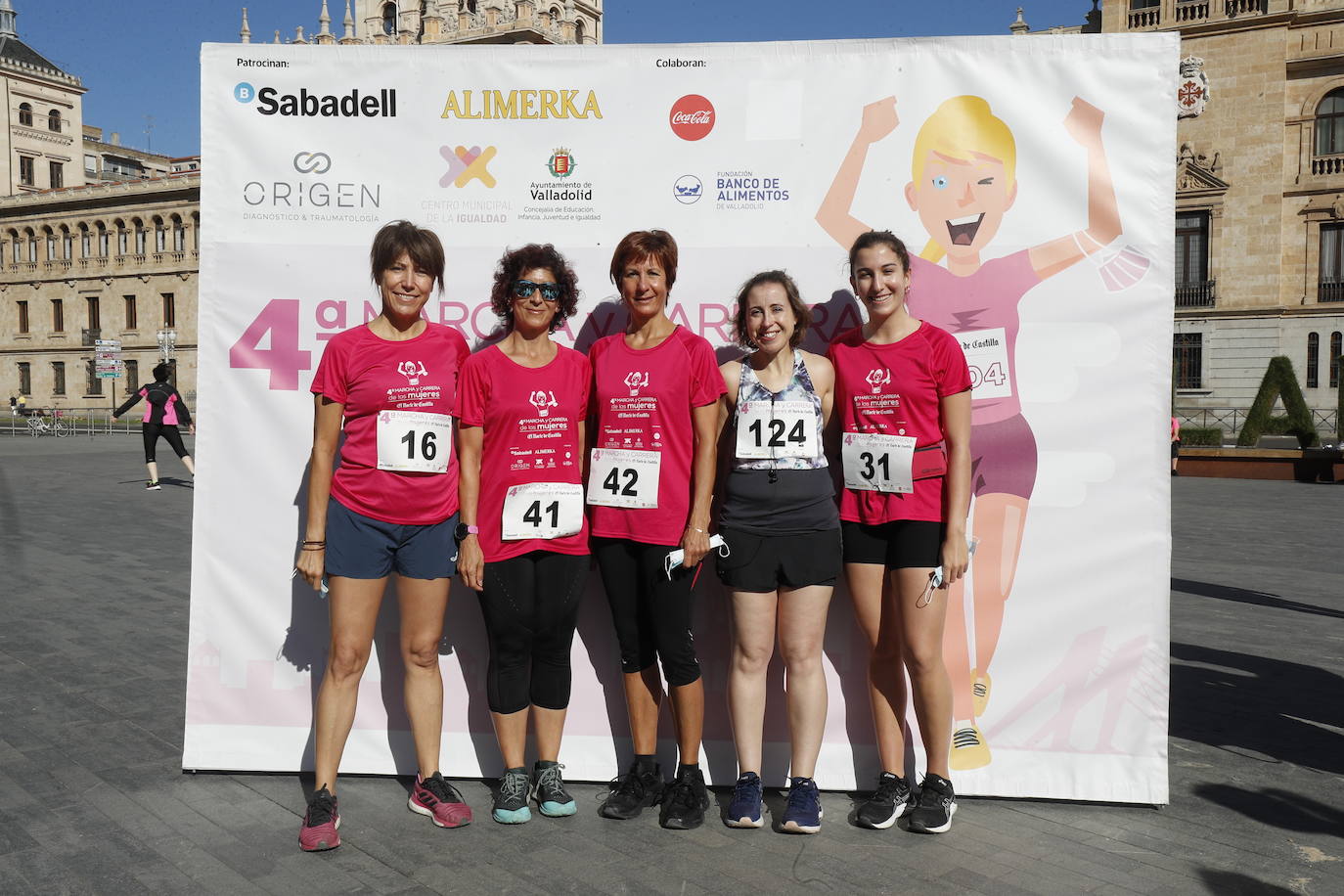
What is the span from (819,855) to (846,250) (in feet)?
7.75

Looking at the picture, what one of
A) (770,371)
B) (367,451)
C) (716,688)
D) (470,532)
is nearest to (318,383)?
(367,451)

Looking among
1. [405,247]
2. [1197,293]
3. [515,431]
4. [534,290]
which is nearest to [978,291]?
[534,290]

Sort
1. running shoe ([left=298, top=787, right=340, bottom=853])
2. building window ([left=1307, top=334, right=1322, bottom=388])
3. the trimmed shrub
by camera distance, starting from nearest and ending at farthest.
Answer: running shoe ([left=298, top=787, right=340, bottom=853]) < the trimmed shrub < building window ([left=1307, top=334, right=1322, bottom=388])

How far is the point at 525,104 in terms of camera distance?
447cm

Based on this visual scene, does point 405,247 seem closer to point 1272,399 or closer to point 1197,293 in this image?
point 1272,399

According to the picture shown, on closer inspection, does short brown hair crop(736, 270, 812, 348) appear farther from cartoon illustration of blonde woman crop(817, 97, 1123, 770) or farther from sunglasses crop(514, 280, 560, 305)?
sunglasses crop(514, 280, 560, 305)

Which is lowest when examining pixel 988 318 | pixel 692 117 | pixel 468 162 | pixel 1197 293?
pixel 988 318

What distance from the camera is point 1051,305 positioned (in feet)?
14.3

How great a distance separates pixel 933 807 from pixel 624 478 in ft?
5.44

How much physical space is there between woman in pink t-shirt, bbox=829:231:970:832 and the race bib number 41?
0.54m

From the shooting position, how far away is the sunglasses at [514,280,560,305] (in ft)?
12.8

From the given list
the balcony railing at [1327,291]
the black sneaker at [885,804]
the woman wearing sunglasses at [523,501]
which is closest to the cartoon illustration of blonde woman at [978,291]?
the black sneaker at [885,804]

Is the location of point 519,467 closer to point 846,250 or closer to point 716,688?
point 716,688

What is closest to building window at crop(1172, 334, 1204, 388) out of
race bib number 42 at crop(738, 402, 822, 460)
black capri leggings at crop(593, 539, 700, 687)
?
race bib number 42 at crop(738, 402, 822, 460)
